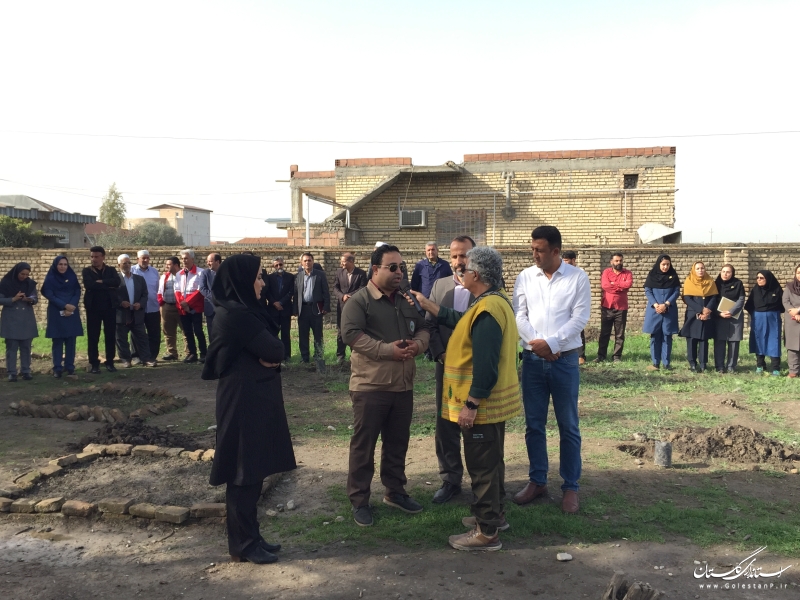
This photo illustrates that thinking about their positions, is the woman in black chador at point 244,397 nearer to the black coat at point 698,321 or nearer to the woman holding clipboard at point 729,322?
the black coat at point 698,321

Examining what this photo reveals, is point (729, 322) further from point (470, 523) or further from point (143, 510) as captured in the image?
point (143, 510)

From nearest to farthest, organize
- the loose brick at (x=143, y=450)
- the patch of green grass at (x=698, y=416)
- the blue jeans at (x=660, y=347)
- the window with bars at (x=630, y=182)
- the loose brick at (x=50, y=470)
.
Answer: the loose brick at (x=50, y=470) → the loose brick at (x=143, y=450) → the patch of green grass at (x=698, y=416) → the blue jeans at (x=660, y=347) → the window with bars at (x=630, y=182)

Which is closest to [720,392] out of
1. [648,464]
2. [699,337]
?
[699,337]

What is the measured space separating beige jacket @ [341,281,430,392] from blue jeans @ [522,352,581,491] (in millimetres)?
911

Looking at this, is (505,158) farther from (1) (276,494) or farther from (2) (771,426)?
(1) (276,494)

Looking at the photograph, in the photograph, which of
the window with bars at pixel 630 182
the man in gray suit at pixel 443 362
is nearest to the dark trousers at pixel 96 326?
the man in gray suit at pixel 443 362

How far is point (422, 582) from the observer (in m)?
3.93

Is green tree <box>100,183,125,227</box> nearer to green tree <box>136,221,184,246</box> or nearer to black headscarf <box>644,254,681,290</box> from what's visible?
green tree <box>136,221,184,246</box>

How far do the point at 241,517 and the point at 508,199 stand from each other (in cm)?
2109

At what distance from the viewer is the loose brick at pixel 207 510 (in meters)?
4.94

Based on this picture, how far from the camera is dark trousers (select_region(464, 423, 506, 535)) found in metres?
4.29

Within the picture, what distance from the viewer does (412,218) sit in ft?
79.8

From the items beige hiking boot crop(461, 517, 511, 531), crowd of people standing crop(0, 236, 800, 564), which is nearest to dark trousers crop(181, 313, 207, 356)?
crowd of people standing crop(0, 236, 800, 564)

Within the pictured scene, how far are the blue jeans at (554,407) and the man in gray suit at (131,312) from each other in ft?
28.1
